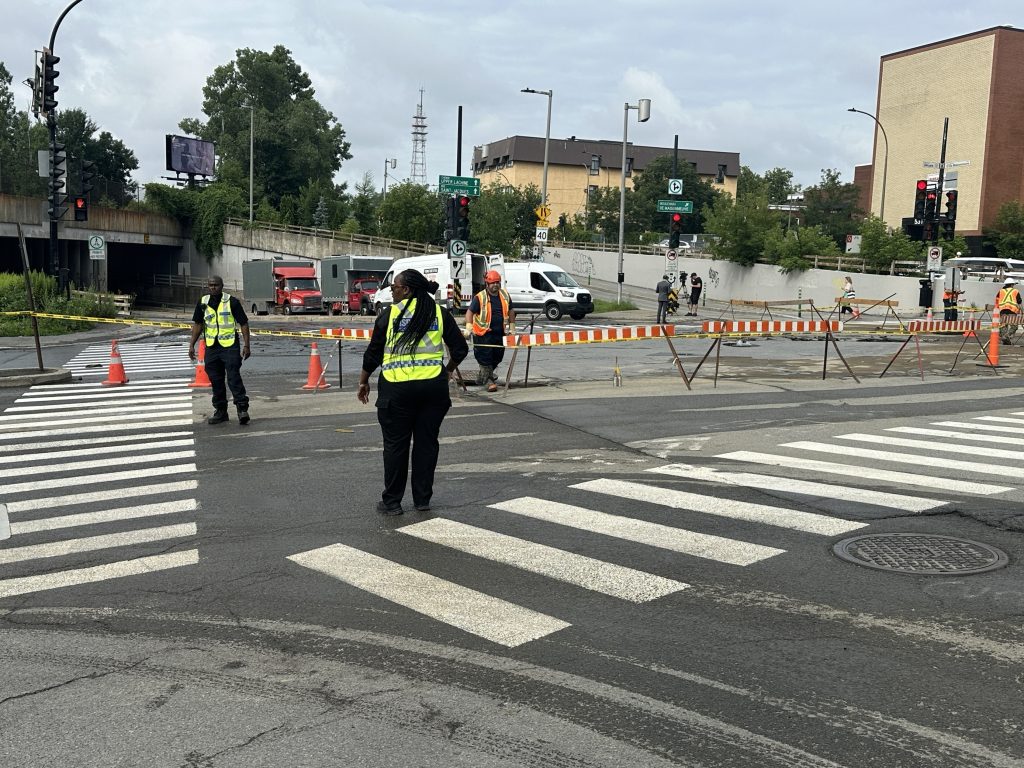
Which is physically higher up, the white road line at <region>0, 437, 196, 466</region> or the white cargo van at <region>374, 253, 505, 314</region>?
the white cargo van at <region>374, 253, 505, 314</region>

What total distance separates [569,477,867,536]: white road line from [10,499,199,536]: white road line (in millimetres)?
3217

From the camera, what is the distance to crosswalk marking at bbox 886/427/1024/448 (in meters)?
11.4

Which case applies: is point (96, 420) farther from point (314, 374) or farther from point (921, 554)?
point (921, 554)

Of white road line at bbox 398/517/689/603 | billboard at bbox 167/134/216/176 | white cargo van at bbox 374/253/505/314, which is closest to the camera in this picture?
white road line at bbox 398/517/689/603

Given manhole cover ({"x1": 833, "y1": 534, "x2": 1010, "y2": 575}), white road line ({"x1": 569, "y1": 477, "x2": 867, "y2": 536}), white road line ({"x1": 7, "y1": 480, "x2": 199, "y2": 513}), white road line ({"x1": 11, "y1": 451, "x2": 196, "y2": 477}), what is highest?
manhole cover ({"x1": 833, "y1": 534, "x2": 1010, "y2": 575})

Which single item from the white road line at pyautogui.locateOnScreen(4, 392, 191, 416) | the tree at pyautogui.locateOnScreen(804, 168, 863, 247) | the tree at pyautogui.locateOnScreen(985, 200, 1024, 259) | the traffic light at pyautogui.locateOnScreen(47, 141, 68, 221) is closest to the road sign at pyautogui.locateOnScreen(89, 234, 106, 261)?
the traffic light at pyautogui.locateOnScreen(47, 141, 68, 221)

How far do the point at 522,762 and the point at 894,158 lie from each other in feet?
256

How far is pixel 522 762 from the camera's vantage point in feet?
13.0

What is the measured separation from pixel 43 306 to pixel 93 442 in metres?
21.7

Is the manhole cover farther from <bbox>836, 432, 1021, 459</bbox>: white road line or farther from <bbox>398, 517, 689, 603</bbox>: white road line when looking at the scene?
<bbox>836, 432, 1021, 459</bbox>: white road line

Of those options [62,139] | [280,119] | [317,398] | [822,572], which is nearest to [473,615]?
[822,572]

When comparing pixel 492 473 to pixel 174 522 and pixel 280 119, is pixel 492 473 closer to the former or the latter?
pixel 174 522

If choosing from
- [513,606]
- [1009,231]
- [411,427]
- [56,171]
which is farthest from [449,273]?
[1009,231]

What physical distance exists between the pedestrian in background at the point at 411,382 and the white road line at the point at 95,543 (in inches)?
58.7
